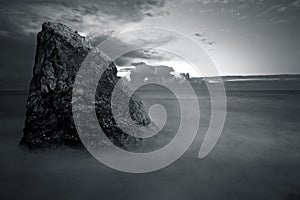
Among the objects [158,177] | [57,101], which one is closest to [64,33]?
[57,101]

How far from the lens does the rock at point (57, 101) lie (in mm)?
4293

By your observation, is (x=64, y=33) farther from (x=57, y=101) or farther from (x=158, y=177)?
(x=158, y=177)

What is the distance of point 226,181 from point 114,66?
4035 mm

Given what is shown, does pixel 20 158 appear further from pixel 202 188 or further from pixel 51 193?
pixel 202 188

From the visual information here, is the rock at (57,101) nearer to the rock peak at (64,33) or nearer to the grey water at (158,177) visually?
the rock peak at (64,33)

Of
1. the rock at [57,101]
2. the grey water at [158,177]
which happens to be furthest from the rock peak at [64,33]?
the grey water at [158,177]

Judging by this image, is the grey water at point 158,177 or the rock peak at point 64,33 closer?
the grey water at point 158,177

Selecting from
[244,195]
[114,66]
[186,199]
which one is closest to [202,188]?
[186,199]

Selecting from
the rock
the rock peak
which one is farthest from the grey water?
the rock peak

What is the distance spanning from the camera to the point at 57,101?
433 centimetres

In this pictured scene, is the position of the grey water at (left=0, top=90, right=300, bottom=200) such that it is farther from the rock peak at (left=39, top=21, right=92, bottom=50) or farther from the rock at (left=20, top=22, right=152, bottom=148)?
the rock peak at (left=39, top=21, right=92, bottom=50)

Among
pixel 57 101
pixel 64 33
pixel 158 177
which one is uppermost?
pixel 64 33

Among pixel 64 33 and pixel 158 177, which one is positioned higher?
pixel 64 33

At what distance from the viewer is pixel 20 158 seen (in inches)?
153
